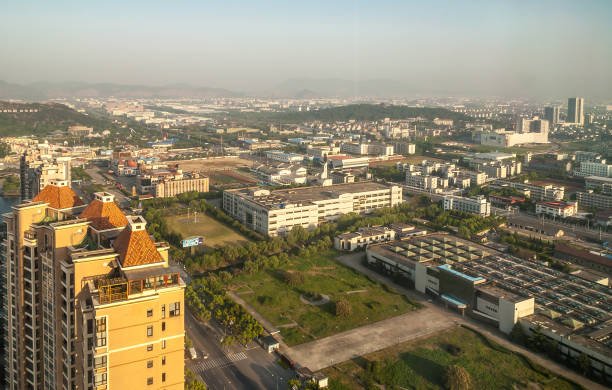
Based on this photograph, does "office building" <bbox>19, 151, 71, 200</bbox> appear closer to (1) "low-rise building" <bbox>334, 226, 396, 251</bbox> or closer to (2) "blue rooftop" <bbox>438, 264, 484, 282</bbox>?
(1) "low-rise building" <bbox>334, 226, 396, 251</bbox>

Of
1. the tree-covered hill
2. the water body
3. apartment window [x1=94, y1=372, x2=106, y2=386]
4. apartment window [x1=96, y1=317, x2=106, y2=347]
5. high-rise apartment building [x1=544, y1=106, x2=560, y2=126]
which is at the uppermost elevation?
high-rise apartment building [x1=544, y1=106, x2=560, y2=126]

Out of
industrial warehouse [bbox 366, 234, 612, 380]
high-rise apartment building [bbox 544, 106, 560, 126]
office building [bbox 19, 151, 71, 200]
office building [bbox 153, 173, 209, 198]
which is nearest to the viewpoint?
industrial warehouse [bbox 366, 234, 612, 380]

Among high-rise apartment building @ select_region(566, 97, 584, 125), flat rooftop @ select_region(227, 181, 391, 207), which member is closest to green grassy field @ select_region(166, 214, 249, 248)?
flat rooftop @ select_region(227, 181, 391, 207)

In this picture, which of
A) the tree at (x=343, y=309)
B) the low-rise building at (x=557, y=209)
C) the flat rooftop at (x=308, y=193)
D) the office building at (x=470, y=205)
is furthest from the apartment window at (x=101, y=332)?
the low-rise building at (x=557, y=209)

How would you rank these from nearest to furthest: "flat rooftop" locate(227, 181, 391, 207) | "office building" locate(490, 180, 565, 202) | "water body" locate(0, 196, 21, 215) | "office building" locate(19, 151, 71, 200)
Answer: "office building" locate(19, 151, 71, 200) → "flat rooftop" locate(227, 181, 391, 207) → "water body" locate(0, 196, 21, 215) → "office building" locate(490, 180, 565, 202)

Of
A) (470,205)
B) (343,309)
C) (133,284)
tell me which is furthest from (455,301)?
(470,205)

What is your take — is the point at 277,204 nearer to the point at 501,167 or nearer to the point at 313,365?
the point at 313,365
